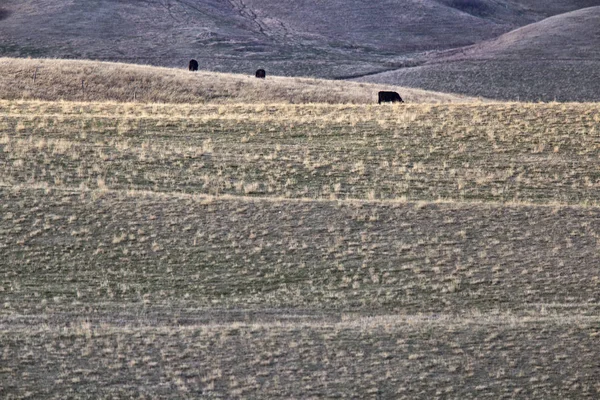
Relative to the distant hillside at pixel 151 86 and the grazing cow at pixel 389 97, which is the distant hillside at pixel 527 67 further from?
the grazing cow at pixel 389 97

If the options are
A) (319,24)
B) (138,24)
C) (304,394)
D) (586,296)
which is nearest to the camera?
(304,394)

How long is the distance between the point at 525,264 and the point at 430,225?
9.29 feet

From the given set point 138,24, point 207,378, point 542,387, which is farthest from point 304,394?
point 138,24

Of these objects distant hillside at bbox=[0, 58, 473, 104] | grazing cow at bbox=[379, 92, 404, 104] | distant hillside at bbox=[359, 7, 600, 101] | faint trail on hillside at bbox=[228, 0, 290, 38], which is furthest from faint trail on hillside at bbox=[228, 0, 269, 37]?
grazing cow at bbox=[379, 92, 404, 104]

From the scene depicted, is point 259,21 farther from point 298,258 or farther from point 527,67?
point 298,258

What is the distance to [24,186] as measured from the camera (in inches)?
1078

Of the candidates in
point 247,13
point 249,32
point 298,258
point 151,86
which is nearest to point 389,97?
point 151,86

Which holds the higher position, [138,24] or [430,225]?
[138,24]

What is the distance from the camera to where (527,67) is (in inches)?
3282

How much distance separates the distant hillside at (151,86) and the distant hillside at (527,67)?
1968 cm

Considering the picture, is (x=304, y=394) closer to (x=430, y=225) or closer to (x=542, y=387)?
(x=542, y=387)

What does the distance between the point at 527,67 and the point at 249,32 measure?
26.6 m

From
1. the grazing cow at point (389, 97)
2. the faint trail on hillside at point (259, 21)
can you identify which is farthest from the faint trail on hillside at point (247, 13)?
the grazing cow at point (389, 97)

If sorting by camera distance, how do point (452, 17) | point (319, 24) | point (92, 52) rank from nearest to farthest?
point (92, 52)
point (319, 24)
point (452, 17)
